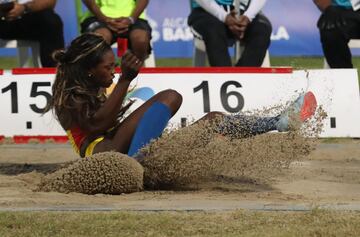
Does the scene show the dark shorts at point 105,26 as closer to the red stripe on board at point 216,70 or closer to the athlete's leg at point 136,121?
the red stripe on board at point 216,70

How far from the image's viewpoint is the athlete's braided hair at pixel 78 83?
7395mm

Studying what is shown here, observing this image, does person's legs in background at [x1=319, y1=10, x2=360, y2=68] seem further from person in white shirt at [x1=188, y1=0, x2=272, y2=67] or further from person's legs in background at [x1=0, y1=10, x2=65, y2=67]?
person's legs in background at [x1=0, y1=10, x2=65, y2=67]

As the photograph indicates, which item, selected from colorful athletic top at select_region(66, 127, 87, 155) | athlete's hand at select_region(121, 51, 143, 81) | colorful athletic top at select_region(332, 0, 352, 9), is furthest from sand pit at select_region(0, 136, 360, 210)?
colorful athletic top at select_region(332, 0, 352, 9)

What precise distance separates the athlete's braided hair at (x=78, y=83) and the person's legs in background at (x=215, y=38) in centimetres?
361

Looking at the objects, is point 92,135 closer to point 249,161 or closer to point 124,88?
point 124,88

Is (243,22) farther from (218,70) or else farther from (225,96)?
(225,96)

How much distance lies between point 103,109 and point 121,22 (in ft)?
12.8

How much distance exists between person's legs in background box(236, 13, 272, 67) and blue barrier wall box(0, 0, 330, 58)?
4.11 m

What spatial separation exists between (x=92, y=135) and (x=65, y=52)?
0.66 meters

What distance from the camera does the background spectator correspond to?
36.1ft

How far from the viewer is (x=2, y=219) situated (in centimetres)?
571

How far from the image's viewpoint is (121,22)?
11.0 metres

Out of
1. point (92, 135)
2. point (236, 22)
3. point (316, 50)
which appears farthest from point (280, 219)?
point (316, 50)

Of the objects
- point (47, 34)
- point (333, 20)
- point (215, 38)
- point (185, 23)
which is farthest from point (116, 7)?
point (185, 23)
